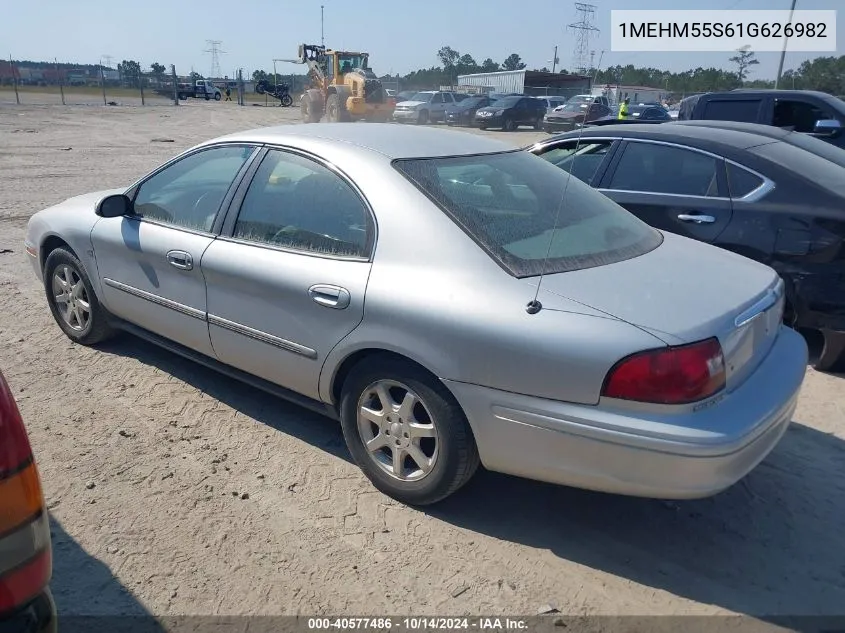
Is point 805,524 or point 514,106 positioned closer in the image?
point 805,524

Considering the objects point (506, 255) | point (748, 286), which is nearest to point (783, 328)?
point (748, 286)

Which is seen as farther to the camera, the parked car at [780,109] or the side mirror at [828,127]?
the parked car at [780,109]

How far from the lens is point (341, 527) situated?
9.62 ft

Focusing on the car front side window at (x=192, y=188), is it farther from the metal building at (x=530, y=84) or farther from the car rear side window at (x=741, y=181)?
the metal building at (x=530, y=84)

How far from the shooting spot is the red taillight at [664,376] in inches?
93.0

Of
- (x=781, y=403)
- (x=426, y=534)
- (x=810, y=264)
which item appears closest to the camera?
(x=781, y=403)

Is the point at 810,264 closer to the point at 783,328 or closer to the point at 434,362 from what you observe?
the point at 783,328

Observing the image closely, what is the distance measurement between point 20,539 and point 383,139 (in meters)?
2.43

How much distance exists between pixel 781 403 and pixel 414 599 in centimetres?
161

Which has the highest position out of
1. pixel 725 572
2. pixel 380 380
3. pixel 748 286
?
pixel 748 286

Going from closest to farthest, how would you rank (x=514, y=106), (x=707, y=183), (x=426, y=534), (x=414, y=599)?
(x=414, y=599) → (x=426, y=534) → (x=707, y=183) → (x=514, y=106)

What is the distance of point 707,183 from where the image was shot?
485 centimetres

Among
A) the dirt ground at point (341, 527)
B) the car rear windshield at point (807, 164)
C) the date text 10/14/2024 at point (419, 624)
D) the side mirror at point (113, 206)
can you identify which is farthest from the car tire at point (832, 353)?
the side mirror at point (113, 206)

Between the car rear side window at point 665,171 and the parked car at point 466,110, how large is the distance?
27719 mm
